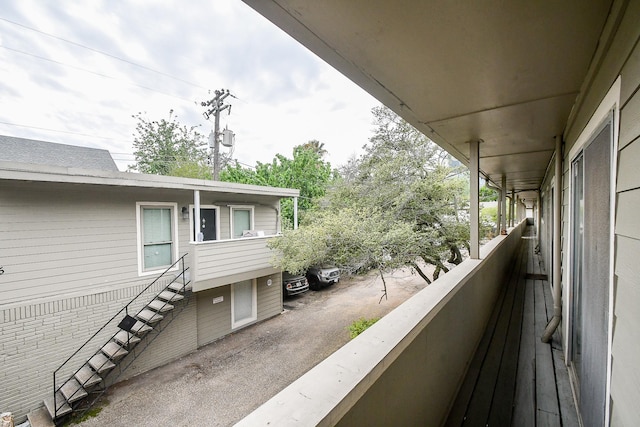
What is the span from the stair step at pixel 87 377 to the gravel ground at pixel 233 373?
0.38 m

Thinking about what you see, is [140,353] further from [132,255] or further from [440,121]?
[440,121]

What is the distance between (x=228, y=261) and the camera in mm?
6141

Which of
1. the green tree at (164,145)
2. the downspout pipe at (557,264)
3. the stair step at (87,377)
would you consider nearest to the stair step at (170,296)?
the stair step at (87,377)

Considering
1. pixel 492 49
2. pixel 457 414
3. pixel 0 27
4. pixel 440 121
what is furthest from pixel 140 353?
pixel 0 27

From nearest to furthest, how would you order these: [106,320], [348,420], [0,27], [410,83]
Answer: [348,420] < [410,83] < [106,320] < [0,27]

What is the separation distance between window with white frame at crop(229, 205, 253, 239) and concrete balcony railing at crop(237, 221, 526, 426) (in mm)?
5989

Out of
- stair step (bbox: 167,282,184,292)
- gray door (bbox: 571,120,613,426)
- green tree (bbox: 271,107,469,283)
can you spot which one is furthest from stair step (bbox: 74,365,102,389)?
gray door (bbox: 571,120,613,426)

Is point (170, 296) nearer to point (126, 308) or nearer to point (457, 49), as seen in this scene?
point (126, 308)

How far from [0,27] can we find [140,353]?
12.4m

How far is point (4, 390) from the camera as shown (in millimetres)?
4016

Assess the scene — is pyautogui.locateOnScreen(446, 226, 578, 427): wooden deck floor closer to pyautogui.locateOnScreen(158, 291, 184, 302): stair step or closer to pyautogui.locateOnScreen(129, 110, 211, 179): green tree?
pyautogui.locateOnScreen(158, 291, 184, 302): stair step

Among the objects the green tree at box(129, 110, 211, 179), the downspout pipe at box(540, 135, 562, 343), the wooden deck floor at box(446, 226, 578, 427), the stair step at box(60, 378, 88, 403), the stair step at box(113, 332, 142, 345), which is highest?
the green tree at box(129, 110, 211, 179)

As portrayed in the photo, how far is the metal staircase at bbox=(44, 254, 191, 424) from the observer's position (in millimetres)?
4285

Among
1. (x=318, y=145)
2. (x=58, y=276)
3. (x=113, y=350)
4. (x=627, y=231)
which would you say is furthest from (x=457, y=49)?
(x=318, y=145)
